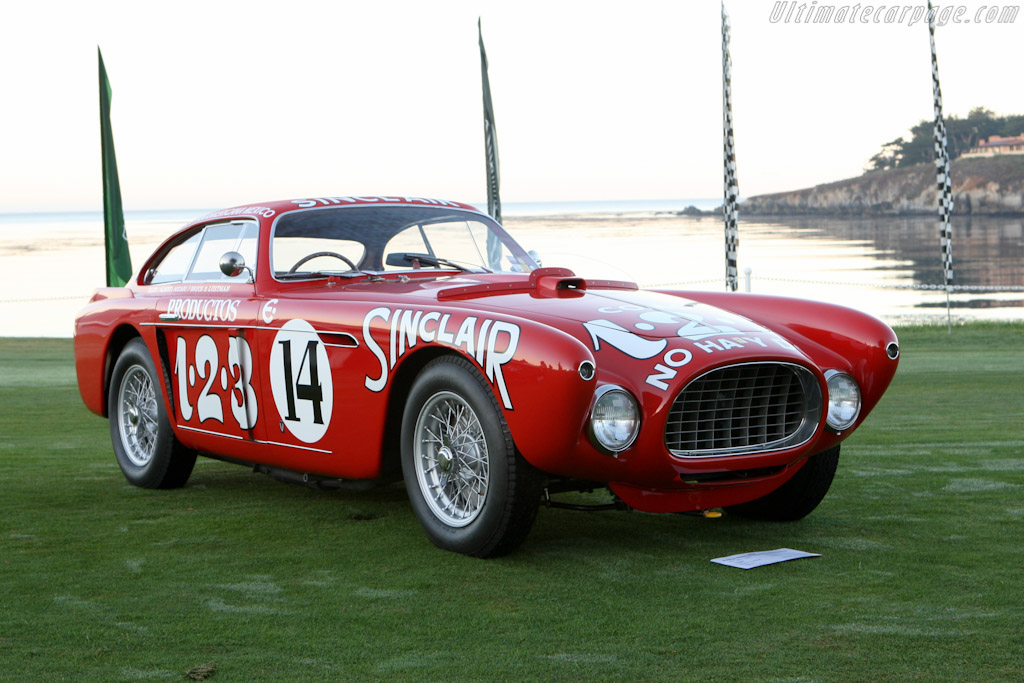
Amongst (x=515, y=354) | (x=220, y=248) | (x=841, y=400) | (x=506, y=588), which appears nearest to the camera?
(x=506, y=588)

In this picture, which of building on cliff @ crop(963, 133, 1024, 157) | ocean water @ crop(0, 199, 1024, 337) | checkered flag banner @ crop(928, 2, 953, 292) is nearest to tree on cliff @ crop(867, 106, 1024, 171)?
building on cliff @ crop(963, 133, 1024, 157)

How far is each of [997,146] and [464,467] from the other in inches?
5329

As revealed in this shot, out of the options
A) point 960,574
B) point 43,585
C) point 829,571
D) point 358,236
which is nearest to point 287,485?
point 358,236

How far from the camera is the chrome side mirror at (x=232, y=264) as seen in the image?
5.89 metres

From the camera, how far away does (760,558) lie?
4.77 meters

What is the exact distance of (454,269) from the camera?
6266mm

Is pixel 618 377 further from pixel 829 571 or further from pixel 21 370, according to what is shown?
pixel 21 370

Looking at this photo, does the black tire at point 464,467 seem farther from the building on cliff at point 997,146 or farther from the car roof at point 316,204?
the building on cliff at point 997,146

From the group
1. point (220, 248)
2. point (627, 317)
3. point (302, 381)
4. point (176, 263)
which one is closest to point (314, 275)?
point (302, 381)

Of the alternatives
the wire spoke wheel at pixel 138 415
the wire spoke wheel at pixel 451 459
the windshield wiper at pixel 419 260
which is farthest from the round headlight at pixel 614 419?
the wire spoke wheel at pixel 138 415

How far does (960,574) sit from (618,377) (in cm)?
147

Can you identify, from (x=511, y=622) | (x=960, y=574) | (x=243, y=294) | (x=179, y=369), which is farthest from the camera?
(x=179, y=369)

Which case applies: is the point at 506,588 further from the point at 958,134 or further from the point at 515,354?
the point at 958,134

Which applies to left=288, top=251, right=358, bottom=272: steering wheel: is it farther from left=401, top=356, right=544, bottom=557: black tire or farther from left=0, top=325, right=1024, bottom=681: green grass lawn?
left=401, top=356, right=544, bottom=557: black tire
